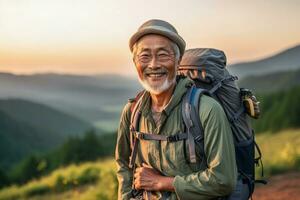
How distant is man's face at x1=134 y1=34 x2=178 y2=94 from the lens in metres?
3.00

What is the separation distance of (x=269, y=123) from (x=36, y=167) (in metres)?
11.5

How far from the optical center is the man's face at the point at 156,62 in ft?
9.84

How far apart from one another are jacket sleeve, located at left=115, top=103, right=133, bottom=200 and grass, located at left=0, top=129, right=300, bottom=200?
5740mm

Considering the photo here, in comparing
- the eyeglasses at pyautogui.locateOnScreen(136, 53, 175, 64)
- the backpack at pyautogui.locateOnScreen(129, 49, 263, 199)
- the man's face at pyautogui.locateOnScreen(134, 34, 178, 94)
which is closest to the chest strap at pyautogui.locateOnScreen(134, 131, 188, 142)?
the backpack at pyautogui.locateOnScreen(129, 49, 263, 199)

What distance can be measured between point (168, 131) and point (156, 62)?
35 cm

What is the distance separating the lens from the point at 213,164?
287 cm

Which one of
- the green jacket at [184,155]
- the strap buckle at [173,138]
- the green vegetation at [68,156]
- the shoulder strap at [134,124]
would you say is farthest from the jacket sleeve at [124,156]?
the green vegetation at [68,156]

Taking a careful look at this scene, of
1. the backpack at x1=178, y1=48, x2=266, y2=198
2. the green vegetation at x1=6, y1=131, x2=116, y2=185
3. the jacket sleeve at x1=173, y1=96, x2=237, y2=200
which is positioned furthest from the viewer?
the green vegetation at x1=6, y1=131, x2=116, y2=185

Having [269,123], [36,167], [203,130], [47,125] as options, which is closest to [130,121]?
[203,130]

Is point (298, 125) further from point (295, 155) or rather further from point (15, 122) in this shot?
point (15, 122)

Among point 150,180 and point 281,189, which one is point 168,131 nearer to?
point 150,180

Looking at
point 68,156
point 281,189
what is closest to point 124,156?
point 281,189

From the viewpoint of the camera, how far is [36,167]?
26.8 meters

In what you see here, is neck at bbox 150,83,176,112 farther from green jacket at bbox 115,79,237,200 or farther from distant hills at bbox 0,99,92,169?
distant hills at bbox 0,99,92,169
